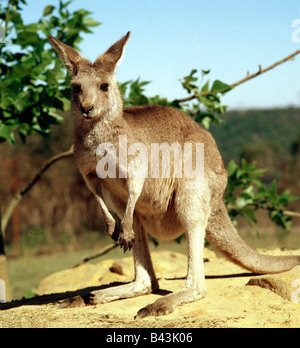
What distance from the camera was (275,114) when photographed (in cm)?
3588

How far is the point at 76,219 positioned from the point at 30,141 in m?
4.63

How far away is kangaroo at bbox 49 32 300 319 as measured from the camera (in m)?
3.27

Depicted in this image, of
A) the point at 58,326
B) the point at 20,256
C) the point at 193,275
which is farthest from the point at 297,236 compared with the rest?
the point at 58,326

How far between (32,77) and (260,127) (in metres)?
30.8

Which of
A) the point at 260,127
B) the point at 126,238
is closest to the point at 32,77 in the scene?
the point at 126,238

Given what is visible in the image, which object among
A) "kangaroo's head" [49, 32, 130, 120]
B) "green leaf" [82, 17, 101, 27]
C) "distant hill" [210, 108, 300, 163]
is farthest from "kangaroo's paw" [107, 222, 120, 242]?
"distant hill" [210, 108, 300, 163]

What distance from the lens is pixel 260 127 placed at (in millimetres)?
33750

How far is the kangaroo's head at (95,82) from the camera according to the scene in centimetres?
316

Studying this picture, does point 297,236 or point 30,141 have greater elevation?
point 30,141

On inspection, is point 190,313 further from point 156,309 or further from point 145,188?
point 145,188

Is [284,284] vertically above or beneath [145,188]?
beneath

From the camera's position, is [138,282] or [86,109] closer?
[86,109]

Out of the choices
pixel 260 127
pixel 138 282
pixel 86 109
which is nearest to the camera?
pixel 86 109
